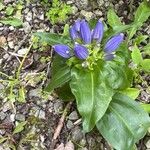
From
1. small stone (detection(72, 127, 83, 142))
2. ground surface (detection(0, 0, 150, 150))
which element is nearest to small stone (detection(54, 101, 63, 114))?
ground surface (detection(0, 0, 150, 150))

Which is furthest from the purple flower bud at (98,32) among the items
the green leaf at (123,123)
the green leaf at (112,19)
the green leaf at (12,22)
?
the green leaf at (12,22)

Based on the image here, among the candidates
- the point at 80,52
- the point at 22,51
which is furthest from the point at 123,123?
the point at 22,51

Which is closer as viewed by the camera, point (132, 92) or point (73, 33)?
point (73, 33)

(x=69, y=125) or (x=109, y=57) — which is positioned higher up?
(x=109, y=57)

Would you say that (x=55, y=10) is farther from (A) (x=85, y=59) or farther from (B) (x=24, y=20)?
(A) (x=85, y=59)

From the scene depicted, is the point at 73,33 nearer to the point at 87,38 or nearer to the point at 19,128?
the point at 87,38

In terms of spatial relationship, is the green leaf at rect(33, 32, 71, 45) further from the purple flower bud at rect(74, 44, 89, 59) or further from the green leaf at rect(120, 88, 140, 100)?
the green leaf at rect(120, 88, 140, 100)
